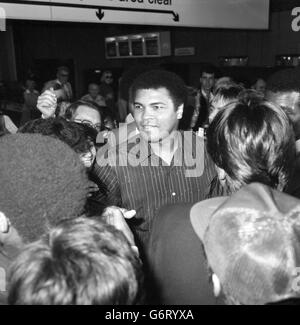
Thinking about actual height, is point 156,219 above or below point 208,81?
below

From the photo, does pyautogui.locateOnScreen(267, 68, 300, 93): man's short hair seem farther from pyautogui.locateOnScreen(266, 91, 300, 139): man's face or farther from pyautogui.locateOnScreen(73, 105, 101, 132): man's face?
pyautogui.locateOnScreen(73, 105, 101, 132): man's face

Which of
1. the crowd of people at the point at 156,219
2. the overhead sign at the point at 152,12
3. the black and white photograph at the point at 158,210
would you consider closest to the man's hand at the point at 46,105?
the black and white photograph at the point at 158,210

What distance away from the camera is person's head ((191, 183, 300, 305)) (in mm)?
725

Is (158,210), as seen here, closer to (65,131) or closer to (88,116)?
(65,131)

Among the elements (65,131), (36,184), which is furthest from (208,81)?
(36,184)

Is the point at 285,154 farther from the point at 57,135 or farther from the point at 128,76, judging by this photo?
the point at 128,76

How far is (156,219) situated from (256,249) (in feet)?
1.64

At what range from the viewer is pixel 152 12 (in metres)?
3.31

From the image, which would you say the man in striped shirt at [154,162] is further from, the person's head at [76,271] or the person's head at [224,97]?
the person's head at [76,271]

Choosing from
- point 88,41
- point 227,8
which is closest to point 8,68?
point 88,41

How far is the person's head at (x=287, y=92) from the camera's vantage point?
1844 millimetres

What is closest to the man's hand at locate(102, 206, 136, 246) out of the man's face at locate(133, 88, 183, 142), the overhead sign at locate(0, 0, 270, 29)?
the man's face at locate(133, 88, 183, 142)

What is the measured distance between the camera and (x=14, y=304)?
2.25 ft
